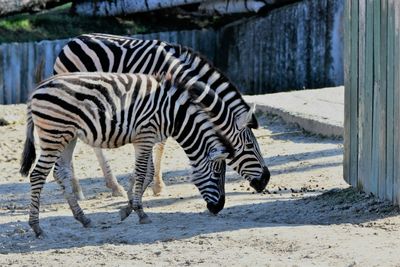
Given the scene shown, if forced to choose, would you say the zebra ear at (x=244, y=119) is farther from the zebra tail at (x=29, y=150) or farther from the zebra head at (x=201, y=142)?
the zebra tail at (x=29, y=150)

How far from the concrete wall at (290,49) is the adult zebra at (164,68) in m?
7.93

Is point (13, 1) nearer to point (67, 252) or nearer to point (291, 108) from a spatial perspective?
point (291, 108)

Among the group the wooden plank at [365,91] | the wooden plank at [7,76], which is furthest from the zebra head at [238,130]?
the wooden plank at [7,76]

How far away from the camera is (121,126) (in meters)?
9.43

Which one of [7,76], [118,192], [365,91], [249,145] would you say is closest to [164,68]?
[249,145]

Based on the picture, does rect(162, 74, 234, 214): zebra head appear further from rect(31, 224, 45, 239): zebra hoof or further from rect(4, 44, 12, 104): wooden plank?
rect(4, 44, 12, 104): wooden plank

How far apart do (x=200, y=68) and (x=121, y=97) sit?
5.04 ft

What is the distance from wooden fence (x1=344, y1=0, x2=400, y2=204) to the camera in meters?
8.85

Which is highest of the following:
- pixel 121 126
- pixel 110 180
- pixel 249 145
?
pixel 121 126

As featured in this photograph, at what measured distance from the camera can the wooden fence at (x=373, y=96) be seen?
8.85m

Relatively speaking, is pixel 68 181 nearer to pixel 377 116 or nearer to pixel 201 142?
pixel 201 142

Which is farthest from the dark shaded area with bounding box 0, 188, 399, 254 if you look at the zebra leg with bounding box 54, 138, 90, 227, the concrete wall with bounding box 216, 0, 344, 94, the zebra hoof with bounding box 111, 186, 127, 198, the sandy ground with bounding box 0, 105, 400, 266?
the concrete wall with bounding box 216, 0, 344, 94

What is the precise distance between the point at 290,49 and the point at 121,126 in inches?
413

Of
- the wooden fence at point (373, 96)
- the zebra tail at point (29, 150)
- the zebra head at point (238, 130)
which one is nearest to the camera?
the wooden fence at point (373, 96)
